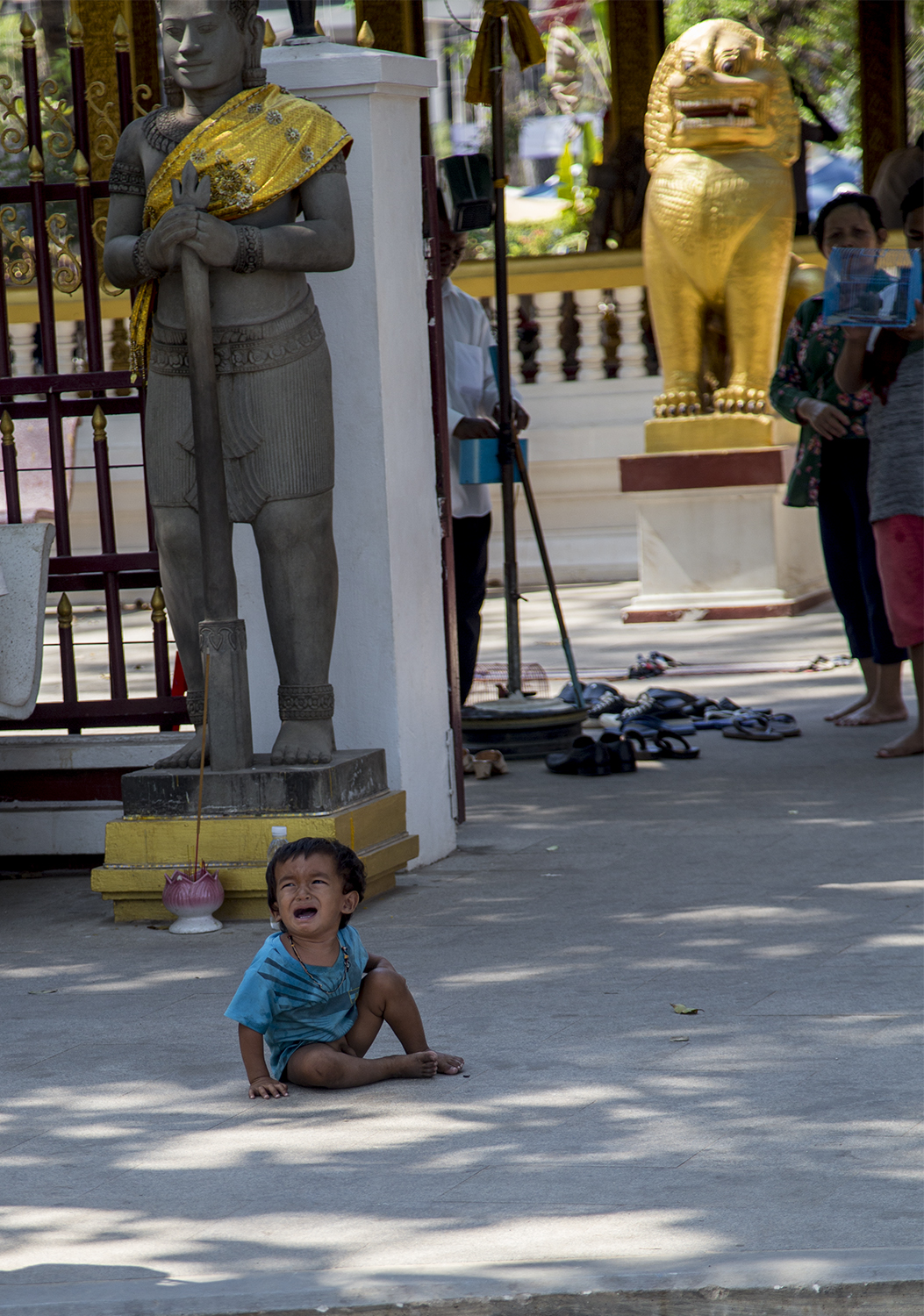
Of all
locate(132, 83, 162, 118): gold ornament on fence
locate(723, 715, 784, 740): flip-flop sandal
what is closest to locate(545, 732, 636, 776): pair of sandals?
locate(723, 715, 784, 740): flip-flop sandal

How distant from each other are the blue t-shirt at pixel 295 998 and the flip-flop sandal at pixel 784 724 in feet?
14.4

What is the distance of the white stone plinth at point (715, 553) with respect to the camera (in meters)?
11.9

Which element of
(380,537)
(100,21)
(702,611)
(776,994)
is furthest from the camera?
(100,21)

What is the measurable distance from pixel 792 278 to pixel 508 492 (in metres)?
6.55

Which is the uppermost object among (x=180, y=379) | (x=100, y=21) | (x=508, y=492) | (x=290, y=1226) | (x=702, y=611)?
(x=100, y=21)

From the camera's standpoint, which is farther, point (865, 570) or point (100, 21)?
point (100, 21)

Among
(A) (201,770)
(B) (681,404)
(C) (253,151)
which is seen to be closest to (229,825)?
(A) (201,770)

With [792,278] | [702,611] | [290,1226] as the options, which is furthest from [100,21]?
[290,1226]

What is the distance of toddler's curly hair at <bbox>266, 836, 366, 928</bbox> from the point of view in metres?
3.42

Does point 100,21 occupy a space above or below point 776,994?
above

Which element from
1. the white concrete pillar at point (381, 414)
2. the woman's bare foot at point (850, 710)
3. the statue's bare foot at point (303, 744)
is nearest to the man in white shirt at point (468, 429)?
the woman's bare foot at point (850, 710)

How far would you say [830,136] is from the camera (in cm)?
1425

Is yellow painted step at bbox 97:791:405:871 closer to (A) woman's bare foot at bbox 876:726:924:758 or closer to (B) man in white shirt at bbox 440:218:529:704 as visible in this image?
(B) man in white shirt at bbox 440:218:529:704

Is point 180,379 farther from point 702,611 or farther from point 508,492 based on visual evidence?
point 702,611
